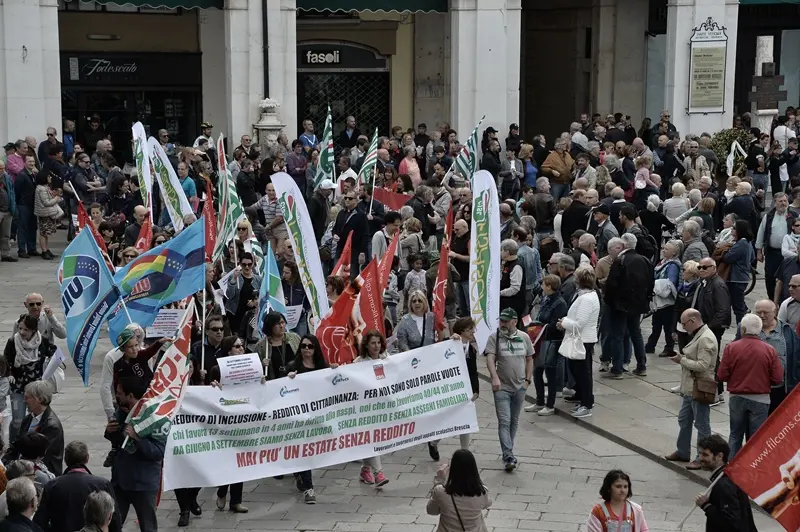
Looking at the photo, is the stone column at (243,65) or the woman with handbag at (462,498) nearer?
the woman with handbag at (462,498)

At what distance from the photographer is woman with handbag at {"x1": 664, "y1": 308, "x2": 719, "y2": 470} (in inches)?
483

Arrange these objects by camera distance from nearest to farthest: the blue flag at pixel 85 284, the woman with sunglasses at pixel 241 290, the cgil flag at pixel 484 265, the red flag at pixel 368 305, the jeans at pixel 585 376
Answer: the blue flag at pixel 85 284
the red flag at pixel 368 305
the cgil flag at pixel 484 265
the jeans at pixel 585 376
the woman with sunglasses at pixel 241 290

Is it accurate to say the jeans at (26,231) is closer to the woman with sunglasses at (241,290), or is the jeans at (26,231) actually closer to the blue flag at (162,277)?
the woman with sunglasses at (241,290)

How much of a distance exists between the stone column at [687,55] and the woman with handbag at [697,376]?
Result: 17537 mm

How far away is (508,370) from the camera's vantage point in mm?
12414

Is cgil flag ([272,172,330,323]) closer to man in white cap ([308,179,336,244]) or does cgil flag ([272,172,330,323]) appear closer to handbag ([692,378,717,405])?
handbag ([692,378,717,405])

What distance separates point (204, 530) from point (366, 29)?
22.5 meters

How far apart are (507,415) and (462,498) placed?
3.71m

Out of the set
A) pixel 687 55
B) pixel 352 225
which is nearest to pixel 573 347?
pixel 352 225

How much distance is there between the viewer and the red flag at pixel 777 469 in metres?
9.02

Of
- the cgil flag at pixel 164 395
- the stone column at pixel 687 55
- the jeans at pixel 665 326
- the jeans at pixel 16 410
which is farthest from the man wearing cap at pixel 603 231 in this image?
the stone column at pixel 687 55

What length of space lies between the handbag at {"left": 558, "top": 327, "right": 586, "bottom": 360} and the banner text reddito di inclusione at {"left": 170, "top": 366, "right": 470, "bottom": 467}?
184 cm

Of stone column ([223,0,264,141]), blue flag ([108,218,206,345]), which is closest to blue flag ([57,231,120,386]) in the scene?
blue flag ([108,218,206,345])

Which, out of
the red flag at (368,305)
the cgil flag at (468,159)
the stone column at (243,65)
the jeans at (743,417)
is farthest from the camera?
the stone column at (243,65)
